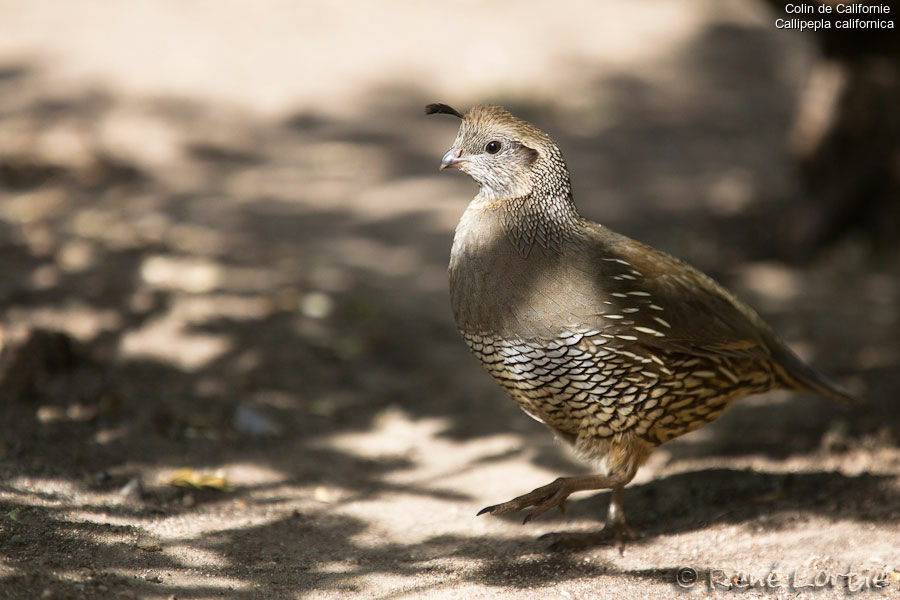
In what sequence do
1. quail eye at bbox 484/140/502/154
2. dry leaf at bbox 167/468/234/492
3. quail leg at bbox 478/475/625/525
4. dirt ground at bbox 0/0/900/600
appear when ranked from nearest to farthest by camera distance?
1. quail leg at bbox 478/475/625/525
2. dirt ground at bbox 0/0/900/600
3. quail eye at bbox 484/140/502/154
4. dry leaf at bbox 167/468/234/492

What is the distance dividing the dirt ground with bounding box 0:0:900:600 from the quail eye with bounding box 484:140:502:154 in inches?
67.6

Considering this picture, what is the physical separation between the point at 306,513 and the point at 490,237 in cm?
158

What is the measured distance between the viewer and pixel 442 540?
4270 mm

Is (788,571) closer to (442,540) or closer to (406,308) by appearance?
(442,540)

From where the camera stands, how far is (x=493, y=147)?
409cm

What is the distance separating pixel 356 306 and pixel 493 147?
3.23 m

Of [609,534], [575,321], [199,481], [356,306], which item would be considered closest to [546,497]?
[609,534]

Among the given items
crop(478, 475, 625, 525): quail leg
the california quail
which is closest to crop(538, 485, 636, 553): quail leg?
the california quail

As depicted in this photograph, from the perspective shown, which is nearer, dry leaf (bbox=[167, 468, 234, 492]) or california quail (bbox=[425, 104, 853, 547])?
california quail (bbox=[425, 104, 853, 547])

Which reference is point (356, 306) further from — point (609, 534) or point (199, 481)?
point (609, 534)

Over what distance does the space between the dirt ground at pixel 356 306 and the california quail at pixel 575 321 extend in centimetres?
52

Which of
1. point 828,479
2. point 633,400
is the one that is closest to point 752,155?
point 828,479

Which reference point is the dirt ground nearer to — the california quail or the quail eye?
the california quail

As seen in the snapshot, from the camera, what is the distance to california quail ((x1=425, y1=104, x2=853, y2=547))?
12.6ft
